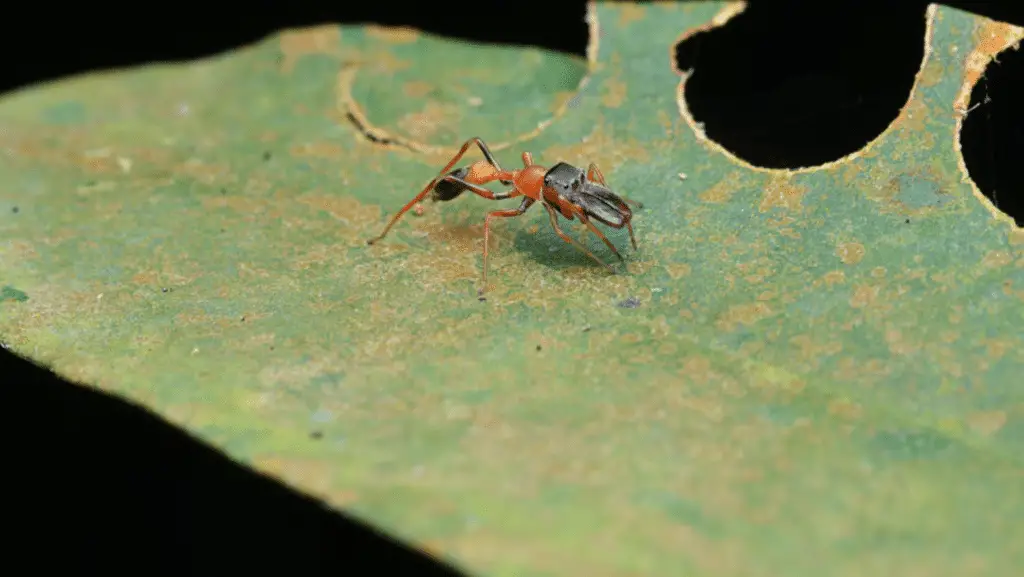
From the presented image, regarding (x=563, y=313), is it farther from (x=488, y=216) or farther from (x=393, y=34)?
(x=393, y=34)

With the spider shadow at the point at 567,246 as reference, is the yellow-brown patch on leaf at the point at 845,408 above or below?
above

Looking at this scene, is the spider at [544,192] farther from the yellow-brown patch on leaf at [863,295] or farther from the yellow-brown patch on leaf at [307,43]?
the yellow-brown patch on leaf at [307,43]

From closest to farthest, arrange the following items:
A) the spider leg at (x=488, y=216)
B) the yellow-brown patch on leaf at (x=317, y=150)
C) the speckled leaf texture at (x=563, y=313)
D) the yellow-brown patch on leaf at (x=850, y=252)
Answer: the speckled leaf texture at (x=563, y=313), the yellow-brown patch on leaf at (x=850, y=252), the spider leg at (x=488, y=216), the yellow-brown patch on leaf at (x=317, y=150)

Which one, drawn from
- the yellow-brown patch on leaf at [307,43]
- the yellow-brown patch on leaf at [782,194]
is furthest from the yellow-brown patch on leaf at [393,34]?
the yellow-brown patch on leaf at [782,194]

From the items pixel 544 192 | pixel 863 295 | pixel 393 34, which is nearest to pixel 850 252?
pixel 863 295

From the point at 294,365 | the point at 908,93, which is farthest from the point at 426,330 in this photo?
the point at 908,93

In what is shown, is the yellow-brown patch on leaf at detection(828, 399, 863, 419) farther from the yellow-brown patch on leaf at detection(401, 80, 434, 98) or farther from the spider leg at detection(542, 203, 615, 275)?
the yellow-brown patch on leaf at detection(401, 80, 434, 98)

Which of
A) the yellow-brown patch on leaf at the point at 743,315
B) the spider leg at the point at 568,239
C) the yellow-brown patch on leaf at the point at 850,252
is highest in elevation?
the yellow-brown patch on leaf at the point at 850,252

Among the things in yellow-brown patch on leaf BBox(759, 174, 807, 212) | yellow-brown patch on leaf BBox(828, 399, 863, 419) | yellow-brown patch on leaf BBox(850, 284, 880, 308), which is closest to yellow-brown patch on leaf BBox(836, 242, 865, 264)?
yellow-brown patch on leaf BBox(850, 284, 880, 308)
